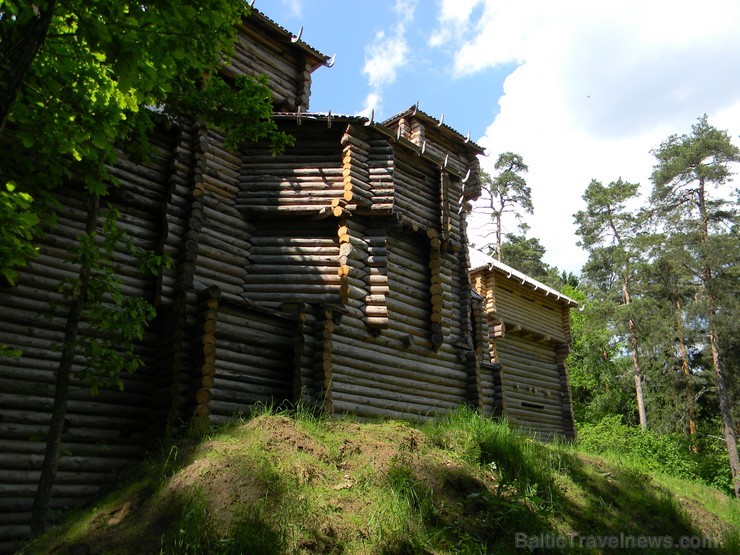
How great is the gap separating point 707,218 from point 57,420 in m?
30.0

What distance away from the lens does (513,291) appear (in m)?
23.7

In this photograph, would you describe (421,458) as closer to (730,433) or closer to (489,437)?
(489,437)

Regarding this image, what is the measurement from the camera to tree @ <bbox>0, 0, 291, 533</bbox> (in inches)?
213

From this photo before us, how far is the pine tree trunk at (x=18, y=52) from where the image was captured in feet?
16.1

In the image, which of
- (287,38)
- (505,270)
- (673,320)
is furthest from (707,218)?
(287,38)

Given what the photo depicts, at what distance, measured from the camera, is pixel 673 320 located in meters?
29.3

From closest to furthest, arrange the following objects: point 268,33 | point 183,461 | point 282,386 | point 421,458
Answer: point 183,461 → point 421,458 → point 282,386 → point 268,33

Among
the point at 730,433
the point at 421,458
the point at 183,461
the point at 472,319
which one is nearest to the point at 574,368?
the point at 730,433

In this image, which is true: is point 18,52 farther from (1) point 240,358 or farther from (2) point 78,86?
(1) point 240,358

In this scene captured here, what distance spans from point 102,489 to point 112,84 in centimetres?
676

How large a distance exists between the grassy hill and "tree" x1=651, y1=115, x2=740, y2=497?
17351mm

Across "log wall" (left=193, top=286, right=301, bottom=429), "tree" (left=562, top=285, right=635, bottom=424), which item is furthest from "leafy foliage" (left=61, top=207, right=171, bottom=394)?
"tree" (left=562, top=285, right=635, bottom=424)

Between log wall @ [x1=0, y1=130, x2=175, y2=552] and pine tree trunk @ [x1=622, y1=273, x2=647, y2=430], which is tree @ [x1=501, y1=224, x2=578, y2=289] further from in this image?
log wall @ [x1=0, y1=130, x2=175, y2=552]

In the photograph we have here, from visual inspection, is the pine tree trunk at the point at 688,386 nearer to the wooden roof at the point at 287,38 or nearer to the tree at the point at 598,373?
the tree at the point at 598,373
